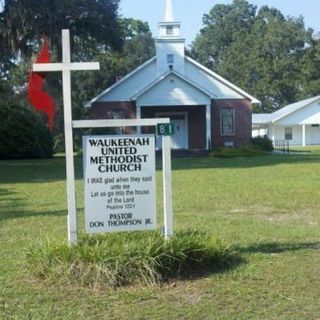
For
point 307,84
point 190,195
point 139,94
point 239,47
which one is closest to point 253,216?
point 190,195

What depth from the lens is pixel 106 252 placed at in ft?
20.9

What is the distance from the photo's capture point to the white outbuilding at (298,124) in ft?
217

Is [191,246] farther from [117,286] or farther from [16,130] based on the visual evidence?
[16,130]

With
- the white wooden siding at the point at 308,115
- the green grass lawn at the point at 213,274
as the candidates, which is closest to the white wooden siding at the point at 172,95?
the green grass lawn at the point at 213,274

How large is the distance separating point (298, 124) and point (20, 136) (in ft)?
125

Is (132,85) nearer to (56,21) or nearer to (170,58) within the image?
(170,58)

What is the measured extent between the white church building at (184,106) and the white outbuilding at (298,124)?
26.8 metres

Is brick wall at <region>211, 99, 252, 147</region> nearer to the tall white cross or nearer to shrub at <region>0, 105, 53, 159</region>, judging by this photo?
shrub at <region>0, 105, 53, 159</region>

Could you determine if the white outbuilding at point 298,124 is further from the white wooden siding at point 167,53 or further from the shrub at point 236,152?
the shrub at point 236,152

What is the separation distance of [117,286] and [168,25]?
35558 millimetres

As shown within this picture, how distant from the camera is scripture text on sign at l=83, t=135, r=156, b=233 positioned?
6918 millimetres

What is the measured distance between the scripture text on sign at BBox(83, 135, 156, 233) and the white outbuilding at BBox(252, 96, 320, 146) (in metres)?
59.5

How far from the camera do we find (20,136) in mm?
36156

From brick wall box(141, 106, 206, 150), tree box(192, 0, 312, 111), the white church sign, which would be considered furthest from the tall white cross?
tree box(192, 0, 312, 111)
